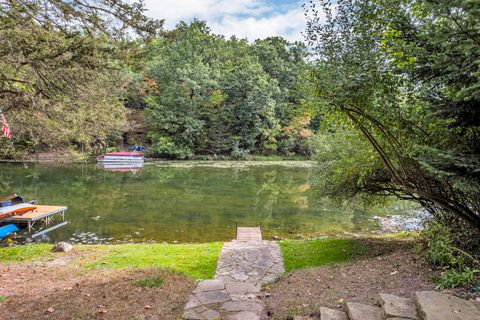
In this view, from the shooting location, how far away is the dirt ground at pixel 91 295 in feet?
11.8

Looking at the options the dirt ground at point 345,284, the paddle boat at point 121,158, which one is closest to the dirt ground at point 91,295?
the dirt ground at point 345,284

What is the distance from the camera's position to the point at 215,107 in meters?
32.8

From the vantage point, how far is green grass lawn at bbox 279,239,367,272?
633cm

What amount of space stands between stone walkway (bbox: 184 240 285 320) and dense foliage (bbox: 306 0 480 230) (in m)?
2.56

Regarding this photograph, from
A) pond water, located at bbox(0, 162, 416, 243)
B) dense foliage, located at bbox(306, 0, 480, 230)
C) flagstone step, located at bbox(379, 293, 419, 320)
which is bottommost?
pond water, located at bbox(0, 162, 416, 243)

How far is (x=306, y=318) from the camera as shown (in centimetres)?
306

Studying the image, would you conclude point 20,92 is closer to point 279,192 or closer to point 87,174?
point 279,192

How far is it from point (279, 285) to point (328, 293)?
3.51ft

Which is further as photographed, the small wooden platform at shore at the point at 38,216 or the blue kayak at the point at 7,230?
the small wooden platform at shore at the point at 38,216

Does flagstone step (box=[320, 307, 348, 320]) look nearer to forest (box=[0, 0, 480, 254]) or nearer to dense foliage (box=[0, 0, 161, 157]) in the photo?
forest (box=[0, 0, 480, 254])

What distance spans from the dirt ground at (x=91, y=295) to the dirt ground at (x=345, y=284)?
1262 mm

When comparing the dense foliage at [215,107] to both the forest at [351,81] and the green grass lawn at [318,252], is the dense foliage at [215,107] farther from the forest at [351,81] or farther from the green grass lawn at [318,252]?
the forest at [351,81]

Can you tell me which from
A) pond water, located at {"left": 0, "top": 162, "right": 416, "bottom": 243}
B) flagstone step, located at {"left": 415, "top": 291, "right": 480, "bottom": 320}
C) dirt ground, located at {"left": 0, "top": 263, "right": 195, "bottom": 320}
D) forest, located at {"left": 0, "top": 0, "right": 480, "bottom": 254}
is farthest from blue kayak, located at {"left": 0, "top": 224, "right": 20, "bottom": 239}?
flagstone step, located at {"left": 415, "top": 291, "right": 480, "bottom": 320}

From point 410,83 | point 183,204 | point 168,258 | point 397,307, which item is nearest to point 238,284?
point 397,307
